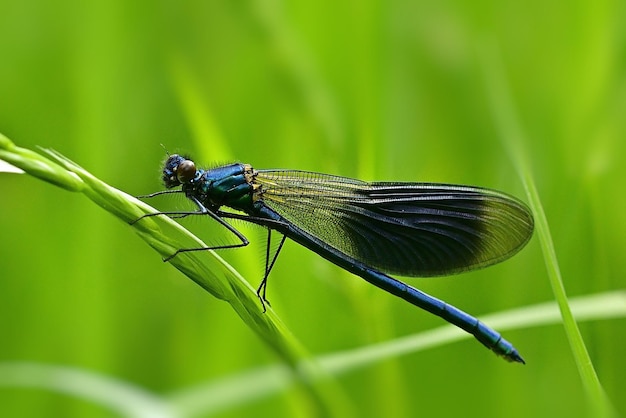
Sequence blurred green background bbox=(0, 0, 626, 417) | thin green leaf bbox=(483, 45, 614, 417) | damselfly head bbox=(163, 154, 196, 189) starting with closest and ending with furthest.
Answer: thin green leaf bbox=(483, 45, 614, 417), blurred green background bbox=(0, 0, 626, 417), damselfly head bbox=(163, 154, 196, 189)

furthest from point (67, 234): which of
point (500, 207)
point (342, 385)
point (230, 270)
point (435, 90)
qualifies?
point (435, 90)

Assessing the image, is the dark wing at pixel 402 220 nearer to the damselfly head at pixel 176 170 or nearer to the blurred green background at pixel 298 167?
the blurred green background at pixel 298 167

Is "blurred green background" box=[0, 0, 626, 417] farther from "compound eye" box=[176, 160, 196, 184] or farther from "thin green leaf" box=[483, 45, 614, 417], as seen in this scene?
"thin green leaf" box=[483, 45, 614, 417]

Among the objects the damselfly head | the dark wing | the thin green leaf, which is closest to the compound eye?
the damselfly head

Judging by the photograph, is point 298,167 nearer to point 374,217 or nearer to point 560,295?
point 374,217

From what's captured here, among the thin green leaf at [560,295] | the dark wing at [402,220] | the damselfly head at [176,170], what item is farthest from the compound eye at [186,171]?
the thin green leaf at [560,295]

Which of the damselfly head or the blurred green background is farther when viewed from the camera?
the damselfly head

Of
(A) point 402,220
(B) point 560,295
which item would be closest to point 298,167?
(A) point 402,220
